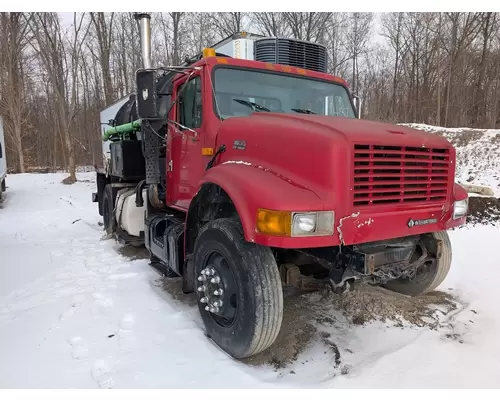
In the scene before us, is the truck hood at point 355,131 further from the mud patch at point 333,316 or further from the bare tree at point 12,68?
the bare tree at point 12,68

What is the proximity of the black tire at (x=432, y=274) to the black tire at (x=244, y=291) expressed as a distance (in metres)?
1.87

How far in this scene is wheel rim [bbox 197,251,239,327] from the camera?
301 cm

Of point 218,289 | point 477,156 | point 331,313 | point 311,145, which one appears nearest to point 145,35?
point 311,145

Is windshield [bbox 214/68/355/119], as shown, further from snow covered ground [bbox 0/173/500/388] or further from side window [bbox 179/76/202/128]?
snow covered ground [bbox 0/173/500/388]

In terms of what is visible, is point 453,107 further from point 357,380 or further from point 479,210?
point 357,380

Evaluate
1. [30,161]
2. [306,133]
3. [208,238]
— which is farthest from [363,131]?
[30,161]

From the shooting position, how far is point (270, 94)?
12.9ft

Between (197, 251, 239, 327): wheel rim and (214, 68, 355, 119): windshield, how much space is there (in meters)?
1.39

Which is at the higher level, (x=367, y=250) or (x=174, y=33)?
(x=174, y=33)

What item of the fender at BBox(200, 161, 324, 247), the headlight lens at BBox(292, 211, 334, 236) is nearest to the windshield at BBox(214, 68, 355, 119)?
the fender at BBox(200, 161, 324, 247)

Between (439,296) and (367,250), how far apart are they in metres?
1.78

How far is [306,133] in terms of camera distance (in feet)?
8.99

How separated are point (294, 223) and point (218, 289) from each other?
1.00 metres

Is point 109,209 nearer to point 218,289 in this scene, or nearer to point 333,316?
point 218,289
